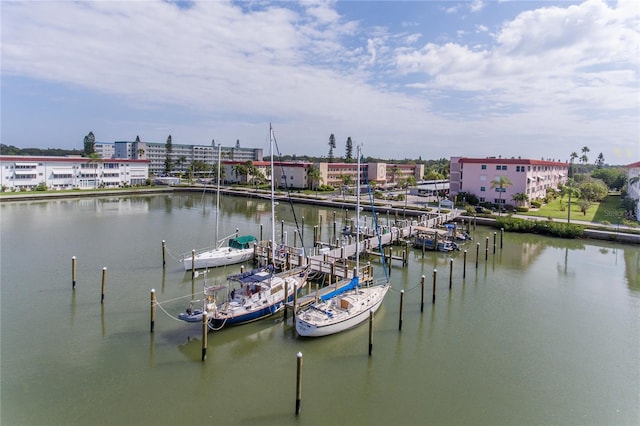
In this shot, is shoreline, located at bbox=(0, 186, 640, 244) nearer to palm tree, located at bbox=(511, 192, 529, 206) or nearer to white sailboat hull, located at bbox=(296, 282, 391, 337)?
palm tree, located at bbox=(511, 192, 529, 206)

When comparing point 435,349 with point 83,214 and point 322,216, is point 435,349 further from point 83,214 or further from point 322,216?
point 83,214

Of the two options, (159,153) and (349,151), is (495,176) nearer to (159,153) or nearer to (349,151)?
(349,151)

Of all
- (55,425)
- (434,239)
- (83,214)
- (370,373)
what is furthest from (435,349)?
(83,214)

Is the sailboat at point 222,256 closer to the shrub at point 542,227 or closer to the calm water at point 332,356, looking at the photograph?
the calm water at point 332,356

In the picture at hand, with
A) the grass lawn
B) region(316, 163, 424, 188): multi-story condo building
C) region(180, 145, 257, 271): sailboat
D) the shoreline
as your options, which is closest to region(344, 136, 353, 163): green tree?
region(316, 163, 424, 188): multi-story condo building

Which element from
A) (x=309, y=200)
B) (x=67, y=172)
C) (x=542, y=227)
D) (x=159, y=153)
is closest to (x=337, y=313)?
(x=542, y=227)

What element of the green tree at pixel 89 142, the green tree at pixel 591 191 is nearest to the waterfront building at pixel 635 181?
the green tree at pixel 591 191
